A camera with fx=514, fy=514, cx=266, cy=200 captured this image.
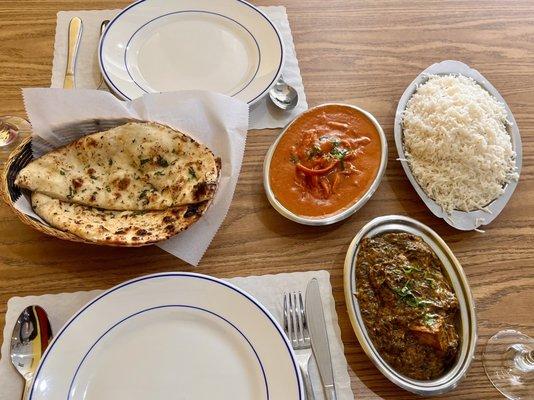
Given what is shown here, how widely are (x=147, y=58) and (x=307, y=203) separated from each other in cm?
75

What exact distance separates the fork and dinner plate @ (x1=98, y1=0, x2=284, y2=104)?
25.5 inches

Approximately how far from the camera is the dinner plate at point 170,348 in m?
1.08

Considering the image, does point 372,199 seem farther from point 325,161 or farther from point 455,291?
point 455,291

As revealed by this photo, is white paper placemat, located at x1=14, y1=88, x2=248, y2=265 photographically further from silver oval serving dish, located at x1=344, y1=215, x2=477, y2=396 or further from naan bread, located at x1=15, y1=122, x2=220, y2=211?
silver oval serving dish, located at x1=344, y1=215, x2=477, y2=396

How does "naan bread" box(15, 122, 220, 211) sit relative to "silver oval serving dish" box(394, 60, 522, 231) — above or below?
above

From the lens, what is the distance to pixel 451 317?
4.06 ft

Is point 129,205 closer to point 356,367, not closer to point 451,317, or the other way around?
point 356,367

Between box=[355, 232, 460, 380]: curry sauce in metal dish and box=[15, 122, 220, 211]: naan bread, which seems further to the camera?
box=[15, 122, 220, 211]: naan bread

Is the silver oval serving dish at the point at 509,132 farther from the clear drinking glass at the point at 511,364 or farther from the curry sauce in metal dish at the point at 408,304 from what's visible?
the clear drinking glass at the point at 511,364

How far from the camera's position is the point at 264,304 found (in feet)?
4.19

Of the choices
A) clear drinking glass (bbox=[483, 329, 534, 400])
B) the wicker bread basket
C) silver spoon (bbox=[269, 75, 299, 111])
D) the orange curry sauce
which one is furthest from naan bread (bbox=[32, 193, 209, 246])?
clear drinking glass (bbox=[483, 329, 534, 400])

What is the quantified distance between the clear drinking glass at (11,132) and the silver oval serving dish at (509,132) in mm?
1106

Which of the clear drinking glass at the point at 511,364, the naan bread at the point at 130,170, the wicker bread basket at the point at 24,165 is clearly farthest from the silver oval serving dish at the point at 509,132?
the wicker bread basket at the point at 24,165

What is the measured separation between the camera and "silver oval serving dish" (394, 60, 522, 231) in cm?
143
